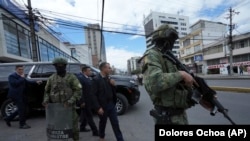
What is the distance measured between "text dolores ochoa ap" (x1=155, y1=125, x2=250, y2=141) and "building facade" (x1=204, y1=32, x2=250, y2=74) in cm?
3630

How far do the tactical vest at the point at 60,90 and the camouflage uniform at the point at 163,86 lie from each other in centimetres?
199

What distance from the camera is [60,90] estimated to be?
3912mm

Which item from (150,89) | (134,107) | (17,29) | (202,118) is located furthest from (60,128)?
(17,29)

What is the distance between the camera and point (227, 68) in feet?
133

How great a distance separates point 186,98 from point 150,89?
15.2 inches

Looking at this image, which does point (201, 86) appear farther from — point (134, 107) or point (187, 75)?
point (134, 107)

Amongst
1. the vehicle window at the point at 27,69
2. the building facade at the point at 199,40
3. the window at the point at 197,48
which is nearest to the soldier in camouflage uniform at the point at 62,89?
the vehicle window at the point at 27,69

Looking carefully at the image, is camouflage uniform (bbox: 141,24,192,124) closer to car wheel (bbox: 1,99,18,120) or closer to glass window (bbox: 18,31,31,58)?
car wheel (bbox: 1,99,18,120)

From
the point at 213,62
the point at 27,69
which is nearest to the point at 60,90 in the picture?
the point at 27,69

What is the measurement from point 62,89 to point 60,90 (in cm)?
4

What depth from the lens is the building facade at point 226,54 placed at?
4304cm

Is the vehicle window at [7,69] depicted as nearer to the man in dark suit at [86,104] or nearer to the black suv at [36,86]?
the black suv at [36,86]

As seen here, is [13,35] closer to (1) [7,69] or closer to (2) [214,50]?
(1) [7,69]

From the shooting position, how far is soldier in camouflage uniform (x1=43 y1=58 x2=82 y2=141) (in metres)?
3.87
